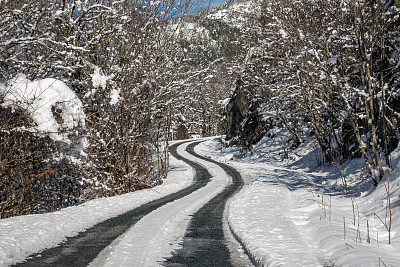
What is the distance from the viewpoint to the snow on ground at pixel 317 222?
5.13m

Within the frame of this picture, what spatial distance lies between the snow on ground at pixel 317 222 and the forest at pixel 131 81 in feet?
4.03

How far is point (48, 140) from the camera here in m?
10.1

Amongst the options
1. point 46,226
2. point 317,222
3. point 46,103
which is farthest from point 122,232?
point 46,103

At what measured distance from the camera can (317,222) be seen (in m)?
7.55

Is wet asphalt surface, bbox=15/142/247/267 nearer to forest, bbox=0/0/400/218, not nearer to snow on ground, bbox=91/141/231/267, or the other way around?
snow on ground, bbox=91/141/231/267

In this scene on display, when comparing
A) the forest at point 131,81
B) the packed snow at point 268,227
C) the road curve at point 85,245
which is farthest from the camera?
the forest at point 131,81

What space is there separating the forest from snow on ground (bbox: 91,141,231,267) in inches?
150

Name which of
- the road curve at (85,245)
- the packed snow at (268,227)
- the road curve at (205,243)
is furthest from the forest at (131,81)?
the road curve at (205,243)

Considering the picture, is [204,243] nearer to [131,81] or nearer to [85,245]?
[85,245]

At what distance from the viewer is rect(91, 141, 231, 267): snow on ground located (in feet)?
16.4

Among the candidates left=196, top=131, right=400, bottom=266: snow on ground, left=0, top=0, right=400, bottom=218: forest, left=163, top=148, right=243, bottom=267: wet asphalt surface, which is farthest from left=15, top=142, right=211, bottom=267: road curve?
left=0, top=0, right=400, bottom=218: forest

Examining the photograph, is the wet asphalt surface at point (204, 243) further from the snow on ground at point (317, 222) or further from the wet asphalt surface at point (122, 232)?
the snow on ground at point (317, 222)

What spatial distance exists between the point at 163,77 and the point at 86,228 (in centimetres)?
1142

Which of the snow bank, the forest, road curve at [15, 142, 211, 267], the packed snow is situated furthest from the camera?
the forest
